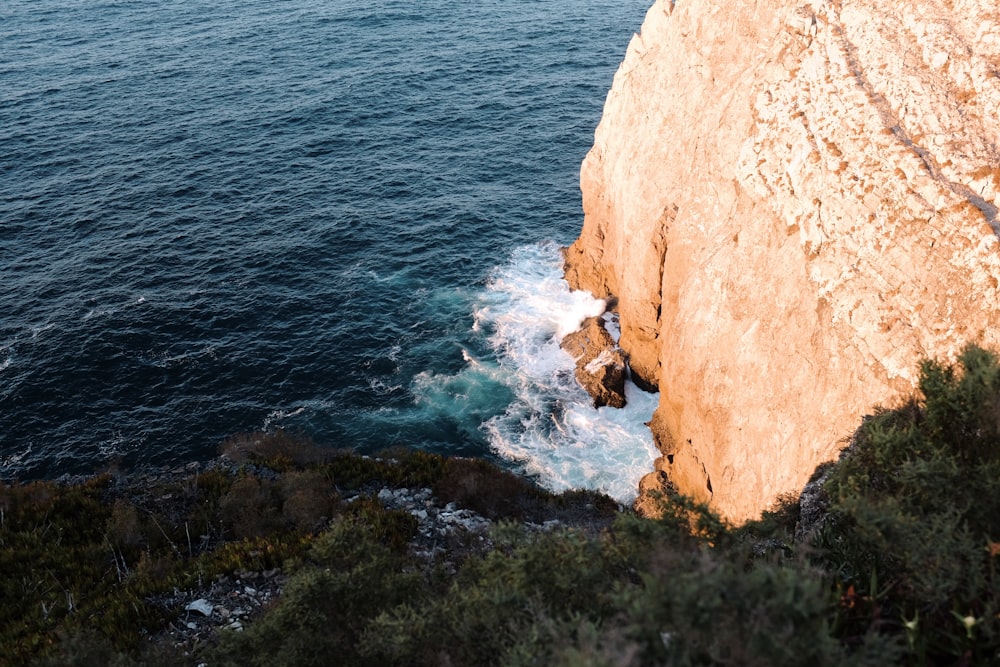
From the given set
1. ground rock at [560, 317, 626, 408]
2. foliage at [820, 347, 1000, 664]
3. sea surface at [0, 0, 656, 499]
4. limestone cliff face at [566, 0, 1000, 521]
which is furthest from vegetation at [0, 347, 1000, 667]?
ground rock at [560, 317, 626, 408]

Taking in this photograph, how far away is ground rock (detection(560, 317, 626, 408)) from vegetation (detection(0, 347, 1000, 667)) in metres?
16.3

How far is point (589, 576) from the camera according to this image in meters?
10.9

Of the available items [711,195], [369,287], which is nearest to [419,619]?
[711,195]

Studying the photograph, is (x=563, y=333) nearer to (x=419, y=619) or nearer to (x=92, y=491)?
(x=92, y=491)

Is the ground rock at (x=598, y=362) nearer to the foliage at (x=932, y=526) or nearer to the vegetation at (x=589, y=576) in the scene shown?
the vegetation at (x=589, y=576)

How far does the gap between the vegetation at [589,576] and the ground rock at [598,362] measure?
16.3 metres

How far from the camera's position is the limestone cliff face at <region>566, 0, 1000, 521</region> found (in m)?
19.5

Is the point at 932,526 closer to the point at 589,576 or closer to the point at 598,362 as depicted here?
the point at 589,576

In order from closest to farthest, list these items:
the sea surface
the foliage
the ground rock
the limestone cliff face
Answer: the foliage → the limestone cliff face → the sea surface → the ground rock

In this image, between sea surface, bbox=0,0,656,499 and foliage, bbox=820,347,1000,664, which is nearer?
foliage, bbox=820,347,1000,664

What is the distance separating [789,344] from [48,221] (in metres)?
52.1

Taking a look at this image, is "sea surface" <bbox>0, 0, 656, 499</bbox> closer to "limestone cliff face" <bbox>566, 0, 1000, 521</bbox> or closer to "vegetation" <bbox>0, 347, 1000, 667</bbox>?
"limestone cliff face" <bbox>566, 0, 1000, 521</bbox>

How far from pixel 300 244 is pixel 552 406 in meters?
23.5

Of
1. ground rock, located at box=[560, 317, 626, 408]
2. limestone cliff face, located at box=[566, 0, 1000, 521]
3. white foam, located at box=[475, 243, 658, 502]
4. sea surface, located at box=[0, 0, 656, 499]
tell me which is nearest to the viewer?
limestone cliff face, located at box=[566, 0, 1000, 521]
